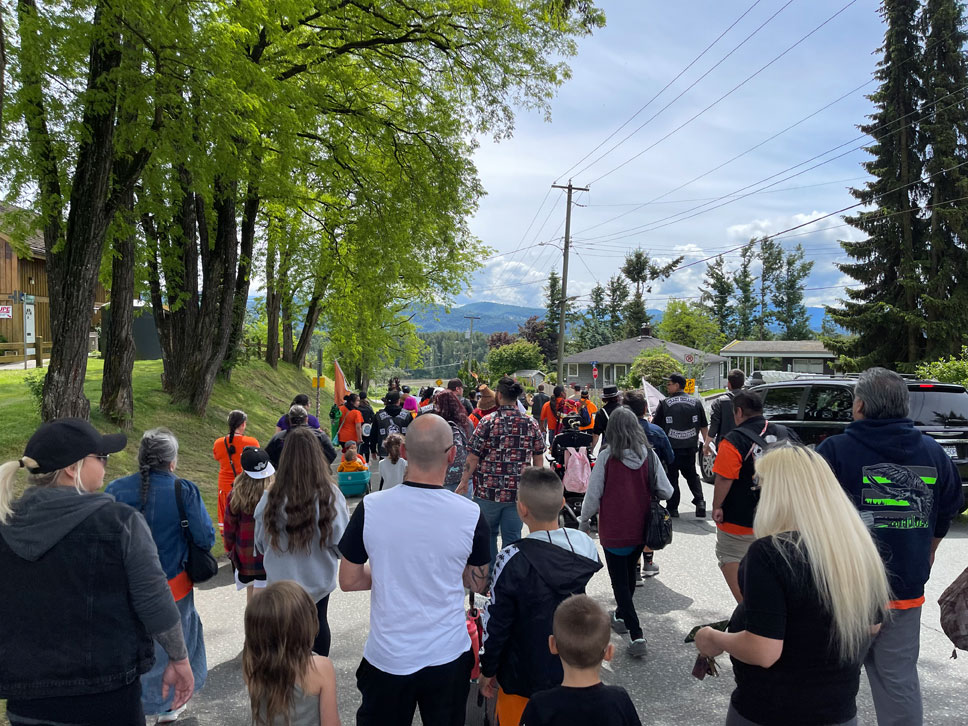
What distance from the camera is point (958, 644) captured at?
2725 mm

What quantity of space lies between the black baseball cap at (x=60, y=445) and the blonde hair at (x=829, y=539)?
2.61 m

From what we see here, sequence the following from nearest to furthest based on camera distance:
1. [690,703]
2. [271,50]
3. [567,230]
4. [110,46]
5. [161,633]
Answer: [161,633] < [690,703] < [110,46] < [271,50] < [567,230]

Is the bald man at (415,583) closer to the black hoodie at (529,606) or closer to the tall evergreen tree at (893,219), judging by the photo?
the black hoodie at (529,606)

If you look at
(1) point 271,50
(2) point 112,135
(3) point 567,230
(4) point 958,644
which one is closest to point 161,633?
(4) point 958,644

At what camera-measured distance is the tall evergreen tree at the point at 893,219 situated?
26250mm

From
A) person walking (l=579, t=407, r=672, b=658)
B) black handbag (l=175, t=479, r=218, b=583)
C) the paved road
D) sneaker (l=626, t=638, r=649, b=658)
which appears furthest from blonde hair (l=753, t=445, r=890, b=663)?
black handbag (l=175, t=479, r=218, b=583)

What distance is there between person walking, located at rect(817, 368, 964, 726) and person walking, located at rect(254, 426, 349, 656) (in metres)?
2.91

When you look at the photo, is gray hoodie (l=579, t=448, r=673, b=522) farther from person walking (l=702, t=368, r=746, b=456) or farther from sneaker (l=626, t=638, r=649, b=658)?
person walking (l=702, t=368, r=746, b=456)

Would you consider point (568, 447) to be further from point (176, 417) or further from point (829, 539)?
point (176, 417)

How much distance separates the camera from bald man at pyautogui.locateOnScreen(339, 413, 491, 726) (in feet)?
Result: 9.04

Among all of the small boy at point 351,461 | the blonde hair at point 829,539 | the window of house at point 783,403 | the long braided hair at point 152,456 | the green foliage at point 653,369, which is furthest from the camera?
the green foliage at point 653,369

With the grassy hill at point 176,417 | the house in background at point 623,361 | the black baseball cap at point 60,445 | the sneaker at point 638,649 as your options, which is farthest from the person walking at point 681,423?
the house in background at point 623,361

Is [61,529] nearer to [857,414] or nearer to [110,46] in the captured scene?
[857,414]

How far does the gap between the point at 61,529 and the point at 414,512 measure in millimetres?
1310
